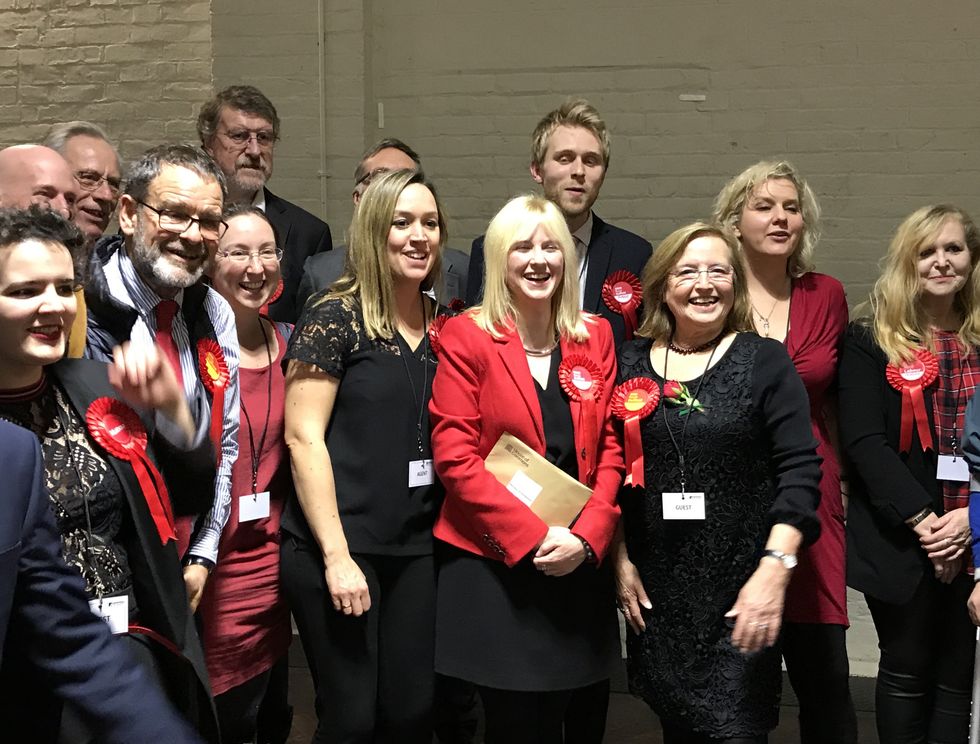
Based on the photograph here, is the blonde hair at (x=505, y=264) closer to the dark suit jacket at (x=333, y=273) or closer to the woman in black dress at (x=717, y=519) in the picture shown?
the woman in black dress at (x=717, y=519)

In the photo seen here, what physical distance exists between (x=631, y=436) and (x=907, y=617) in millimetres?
962

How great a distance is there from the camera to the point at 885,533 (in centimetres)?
286

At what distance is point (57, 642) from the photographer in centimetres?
154

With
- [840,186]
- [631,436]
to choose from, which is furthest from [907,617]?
[840,186]

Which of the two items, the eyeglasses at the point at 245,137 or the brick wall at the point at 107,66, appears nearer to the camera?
the eyeglasses at the point at 245,137

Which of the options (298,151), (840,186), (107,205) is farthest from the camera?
(298,151)

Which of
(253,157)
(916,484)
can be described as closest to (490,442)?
(916,484)

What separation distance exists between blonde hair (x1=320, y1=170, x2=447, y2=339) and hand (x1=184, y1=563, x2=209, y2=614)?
27.2 inches

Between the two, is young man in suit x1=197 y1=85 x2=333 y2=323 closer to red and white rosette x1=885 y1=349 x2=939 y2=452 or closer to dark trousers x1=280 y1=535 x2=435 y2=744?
dark trousers x1=280 y1=535 x2=435 y2=744

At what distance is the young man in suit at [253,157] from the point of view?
12.2 ft

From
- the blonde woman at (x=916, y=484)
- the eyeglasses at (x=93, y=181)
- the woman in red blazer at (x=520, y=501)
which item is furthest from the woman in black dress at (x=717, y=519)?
the eyeglasses at (x=93, y=181)

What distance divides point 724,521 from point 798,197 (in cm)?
106

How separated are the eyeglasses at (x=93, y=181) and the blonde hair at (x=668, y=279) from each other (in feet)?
5.51

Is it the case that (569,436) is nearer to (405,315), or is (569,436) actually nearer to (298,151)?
(405,315)
